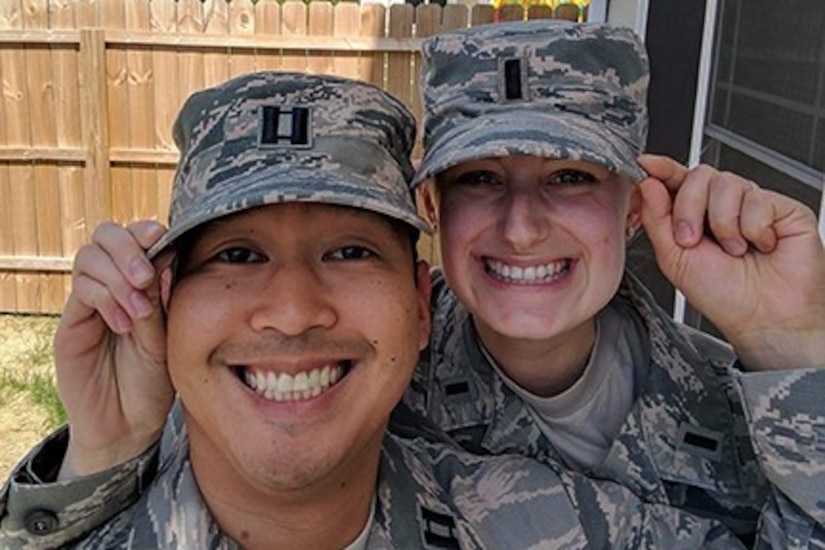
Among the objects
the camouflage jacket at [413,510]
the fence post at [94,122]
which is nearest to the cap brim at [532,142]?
the camouflage jacket at [413,510]

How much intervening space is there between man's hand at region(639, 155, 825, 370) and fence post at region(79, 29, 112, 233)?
5.32 meters

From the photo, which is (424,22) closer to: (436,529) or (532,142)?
(532,142)

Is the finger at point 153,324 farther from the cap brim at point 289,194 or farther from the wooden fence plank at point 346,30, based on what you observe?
the wooden fence plank at point 346,30

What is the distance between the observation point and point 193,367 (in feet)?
4.81

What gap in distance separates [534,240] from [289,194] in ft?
1.54

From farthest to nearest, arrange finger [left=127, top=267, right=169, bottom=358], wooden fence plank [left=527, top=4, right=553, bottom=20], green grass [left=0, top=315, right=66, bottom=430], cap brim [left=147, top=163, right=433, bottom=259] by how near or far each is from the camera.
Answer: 1. wooden fence plank [left=527, top=4, right=553, bottom=20]
2. green grass [left=0, top=315, right=66, bottom=430]
3. finger [left=127, top=267, right=169, bottom=358]
4. cap brim [left=147, top=163, right=433, bottom=259]

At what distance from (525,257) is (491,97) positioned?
0.28 meters

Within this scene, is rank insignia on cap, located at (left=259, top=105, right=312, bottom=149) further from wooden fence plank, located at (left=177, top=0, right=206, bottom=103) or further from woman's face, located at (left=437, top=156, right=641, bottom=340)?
wooden fence plank, located at (left=177, top=0, right=206, bottom=103)

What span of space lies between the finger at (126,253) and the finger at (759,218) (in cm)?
93

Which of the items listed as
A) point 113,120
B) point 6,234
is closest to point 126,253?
point 113,120

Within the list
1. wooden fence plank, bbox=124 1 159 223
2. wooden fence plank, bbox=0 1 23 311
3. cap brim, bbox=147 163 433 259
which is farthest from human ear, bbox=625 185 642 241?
wooden fence plank, bbox=0 1 23 311

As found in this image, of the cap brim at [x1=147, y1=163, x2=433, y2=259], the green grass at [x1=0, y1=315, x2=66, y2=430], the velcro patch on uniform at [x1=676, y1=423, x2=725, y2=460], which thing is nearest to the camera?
the cap brim at [x1=147, y1=163, x2=433, y2=259]

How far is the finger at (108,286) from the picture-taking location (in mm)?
1468

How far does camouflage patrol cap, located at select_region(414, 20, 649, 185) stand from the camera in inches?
64.5
